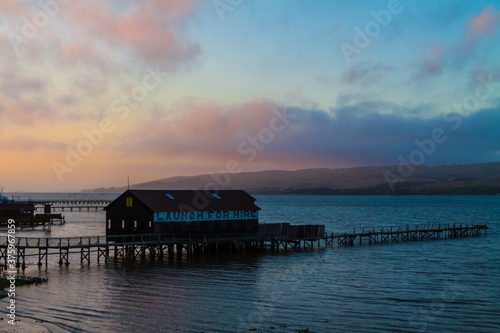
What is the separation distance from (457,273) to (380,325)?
2382 cm

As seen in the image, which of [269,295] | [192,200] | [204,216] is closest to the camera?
[269,295]

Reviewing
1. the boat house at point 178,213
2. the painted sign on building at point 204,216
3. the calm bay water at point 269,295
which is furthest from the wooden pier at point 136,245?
Result: the painted sign on building at point 204,216

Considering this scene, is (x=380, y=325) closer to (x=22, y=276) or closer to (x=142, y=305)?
(x=142, y=305)

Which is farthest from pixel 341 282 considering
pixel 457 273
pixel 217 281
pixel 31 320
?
pixel 31 320

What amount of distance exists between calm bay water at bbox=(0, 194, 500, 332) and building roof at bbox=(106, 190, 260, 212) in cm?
582

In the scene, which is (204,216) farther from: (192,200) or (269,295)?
(269,295)

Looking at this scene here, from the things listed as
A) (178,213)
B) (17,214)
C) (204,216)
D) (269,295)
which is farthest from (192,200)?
(17,214)

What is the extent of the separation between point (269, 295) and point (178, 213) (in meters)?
21.5

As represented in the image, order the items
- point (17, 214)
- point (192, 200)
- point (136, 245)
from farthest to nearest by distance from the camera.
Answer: point (17, 214) < point (192, 200) < point (136, 245)

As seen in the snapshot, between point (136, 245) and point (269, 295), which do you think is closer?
point (269, 295)

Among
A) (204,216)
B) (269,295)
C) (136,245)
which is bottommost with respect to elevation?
(269,295)

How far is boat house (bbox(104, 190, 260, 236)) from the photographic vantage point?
55.2 metres

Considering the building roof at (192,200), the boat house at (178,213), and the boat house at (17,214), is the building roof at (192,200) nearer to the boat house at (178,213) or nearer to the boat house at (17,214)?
the boat house at (178,213)

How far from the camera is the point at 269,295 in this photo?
3772cm
